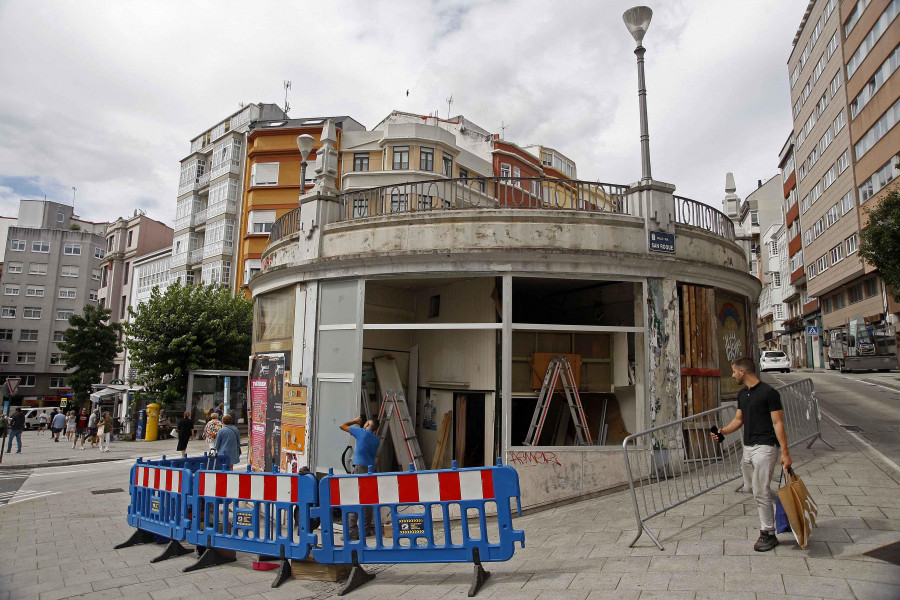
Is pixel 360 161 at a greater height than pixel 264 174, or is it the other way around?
pixel 360 161

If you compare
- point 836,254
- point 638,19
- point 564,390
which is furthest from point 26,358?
point 836,254

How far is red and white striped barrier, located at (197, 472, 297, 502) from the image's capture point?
5812mm

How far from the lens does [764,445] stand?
16.3 feet

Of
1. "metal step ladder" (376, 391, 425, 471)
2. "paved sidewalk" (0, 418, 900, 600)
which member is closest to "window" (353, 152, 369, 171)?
"metal step ladder" (376, 391, 425, 471)

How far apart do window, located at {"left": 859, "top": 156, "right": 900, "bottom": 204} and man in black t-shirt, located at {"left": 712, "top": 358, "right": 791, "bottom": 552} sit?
31.2m

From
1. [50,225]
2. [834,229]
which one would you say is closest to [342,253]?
[834,229]

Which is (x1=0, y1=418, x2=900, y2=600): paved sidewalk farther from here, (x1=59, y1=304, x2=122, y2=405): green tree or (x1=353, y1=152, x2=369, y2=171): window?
(x1=59, y1=304, x2=122, y2=405): green tree

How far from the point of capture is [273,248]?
10742 millimetres

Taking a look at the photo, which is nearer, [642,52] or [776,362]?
[642,52]

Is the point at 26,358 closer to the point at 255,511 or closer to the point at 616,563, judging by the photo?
the point at 255,511

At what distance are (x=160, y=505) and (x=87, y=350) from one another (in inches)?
1681

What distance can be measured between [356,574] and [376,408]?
16.3ft

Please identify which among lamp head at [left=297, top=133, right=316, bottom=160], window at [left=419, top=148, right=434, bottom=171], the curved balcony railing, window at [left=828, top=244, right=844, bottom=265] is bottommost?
the curved balcony railing

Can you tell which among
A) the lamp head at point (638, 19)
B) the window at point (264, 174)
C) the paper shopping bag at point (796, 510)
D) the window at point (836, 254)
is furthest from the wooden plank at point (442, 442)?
the window at point (836, 254)
